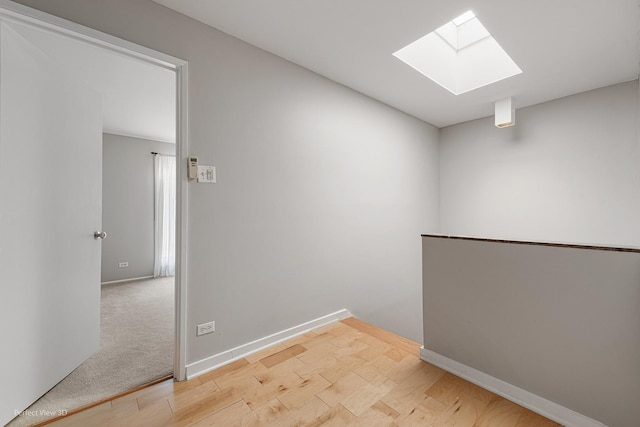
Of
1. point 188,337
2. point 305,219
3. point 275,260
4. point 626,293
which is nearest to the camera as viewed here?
point 626,293

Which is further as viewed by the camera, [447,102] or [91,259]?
[447,102]

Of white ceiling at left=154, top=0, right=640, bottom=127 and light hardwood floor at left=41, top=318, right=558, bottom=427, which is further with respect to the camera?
white ceiling at left=154, top=0, right=640, bottom=127

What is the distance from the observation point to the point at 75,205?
1.82m

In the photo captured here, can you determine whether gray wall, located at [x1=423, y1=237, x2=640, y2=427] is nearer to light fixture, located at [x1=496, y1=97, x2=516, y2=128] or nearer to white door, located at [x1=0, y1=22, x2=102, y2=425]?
light fixture, located at [x1=496, y1=97, x2=516, y2=128]

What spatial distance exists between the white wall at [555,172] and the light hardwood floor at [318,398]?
239cm

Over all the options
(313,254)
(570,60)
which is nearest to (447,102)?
(570,60)

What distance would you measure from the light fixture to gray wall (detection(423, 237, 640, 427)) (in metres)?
2.11

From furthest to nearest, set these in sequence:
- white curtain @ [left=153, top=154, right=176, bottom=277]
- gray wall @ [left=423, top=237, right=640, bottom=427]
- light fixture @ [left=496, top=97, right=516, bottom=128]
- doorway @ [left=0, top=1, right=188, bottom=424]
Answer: white curtain @ [left=153, top=154, right=176, bottom=277] → light fixture @ [left=496, top=97, right=516, bottom=128] → doorway @ [left=0, top=1, right=188, bottom=424] → gray wall @ [left=423, top=237, right=640, bottom=427]

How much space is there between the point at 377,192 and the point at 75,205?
8.90 feet

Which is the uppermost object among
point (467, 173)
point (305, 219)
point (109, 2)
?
point (109, 2)

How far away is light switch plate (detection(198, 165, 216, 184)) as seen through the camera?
1775 millimetres

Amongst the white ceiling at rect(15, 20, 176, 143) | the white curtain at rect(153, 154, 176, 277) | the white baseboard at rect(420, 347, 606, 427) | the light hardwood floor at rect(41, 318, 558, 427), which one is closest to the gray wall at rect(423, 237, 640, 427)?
the white baseboard at rect(420, 347, 606, 427)

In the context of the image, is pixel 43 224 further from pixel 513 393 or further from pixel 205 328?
pixel 513 393

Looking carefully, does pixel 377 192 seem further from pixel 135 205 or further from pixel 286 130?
pixel 135 205
